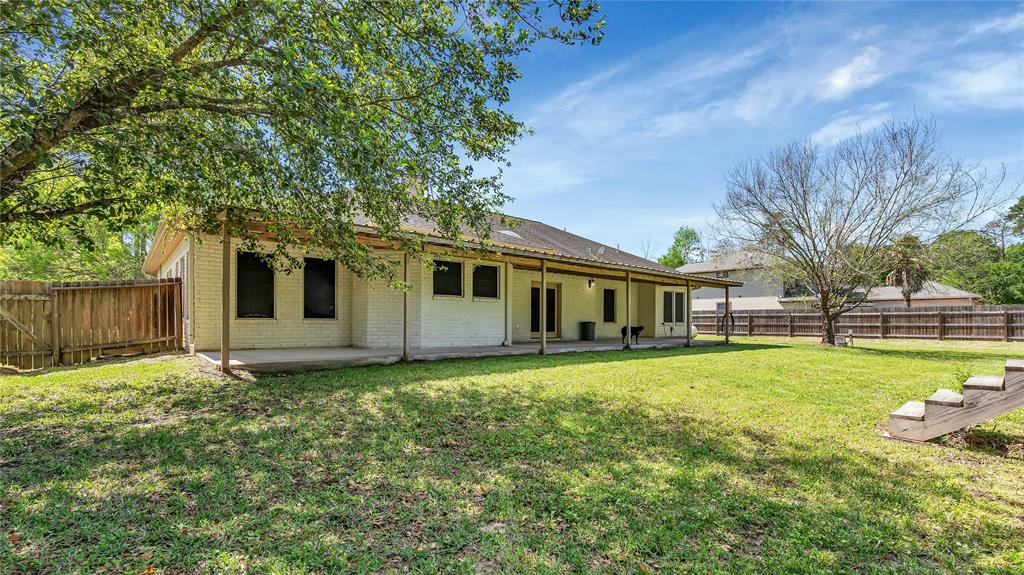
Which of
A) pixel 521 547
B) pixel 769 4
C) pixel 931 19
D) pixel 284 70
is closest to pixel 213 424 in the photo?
pixel 284 70

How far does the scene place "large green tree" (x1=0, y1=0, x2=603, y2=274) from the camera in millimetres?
3961

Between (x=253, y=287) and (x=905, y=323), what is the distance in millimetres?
24168

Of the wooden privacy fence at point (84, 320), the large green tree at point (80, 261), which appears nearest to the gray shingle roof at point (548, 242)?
the wooden privacy fence at point (84, 320)

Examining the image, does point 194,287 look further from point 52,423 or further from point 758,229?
point 758,229

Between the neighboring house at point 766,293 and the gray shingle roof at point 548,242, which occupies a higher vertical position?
the gray shingle roof at point 548,242

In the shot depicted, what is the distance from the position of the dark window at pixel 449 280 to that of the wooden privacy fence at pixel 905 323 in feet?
56.3

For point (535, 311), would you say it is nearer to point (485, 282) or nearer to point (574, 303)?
point (574, 303)

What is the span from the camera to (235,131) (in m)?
4.86

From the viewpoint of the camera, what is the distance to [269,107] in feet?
14.3

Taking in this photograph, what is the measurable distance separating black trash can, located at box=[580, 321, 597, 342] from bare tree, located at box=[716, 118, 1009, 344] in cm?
579

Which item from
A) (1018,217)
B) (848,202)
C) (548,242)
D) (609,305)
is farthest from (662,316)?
(1018,217)

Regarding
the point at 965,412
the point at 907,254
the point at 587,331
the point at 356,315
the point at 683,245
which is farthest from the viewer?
the point at 683,245

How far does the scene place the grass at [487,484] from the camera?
2.27m

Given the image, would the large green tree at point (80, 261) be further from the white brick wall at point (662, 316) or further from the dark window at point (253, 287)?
the white brick wall at point (662, 316)
